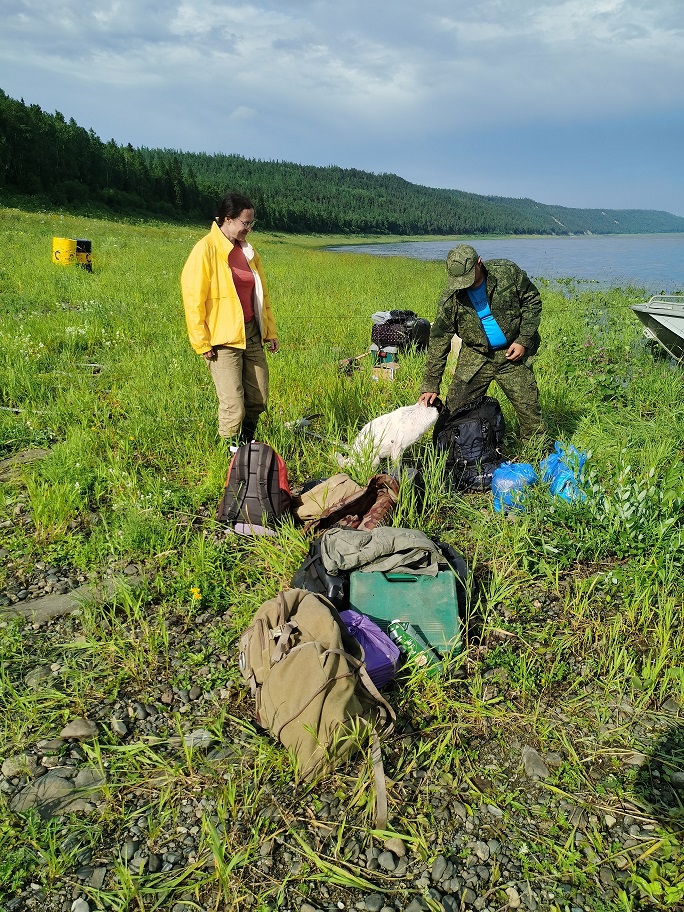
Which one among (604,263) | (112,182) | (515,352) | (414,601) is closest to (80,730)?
(414,601)

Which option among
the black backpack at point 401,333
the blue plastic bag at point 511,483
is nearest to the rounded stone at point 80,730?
the blue plastic bag at point 511,483

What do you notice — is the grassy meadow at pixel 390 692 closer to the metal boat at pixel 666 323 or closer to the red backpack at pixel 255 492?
the red backpack at pixel 255 492

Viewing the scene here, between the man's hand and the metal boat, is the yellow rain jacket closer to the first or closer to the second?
the man's hand

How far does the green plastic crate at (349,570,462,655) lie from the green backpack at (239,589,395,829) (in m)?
0.38

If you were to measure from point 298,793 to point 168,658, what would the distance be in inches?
37.8

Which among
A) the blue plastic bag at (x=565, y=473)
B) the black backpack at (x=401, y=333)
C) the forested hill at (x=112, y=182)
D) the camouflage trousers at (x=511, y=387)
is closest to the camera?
the blue plastic bag at (x=565, y=473)

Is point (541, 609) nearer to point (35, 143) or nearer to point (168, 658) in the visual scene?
point (168, 658)

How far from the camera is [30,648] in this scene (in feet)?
9.22

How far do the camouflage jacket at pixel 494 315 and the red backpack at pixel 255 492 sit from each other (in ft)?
5.03

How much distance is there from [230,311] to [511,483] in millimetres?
2396

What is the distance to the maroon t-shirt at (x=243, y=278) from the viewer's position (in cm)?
434

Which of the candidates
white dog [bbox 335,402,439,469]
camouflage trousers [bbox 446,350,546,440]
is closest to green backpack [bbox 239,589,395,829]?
white dog [bbox 335,402,439,469]

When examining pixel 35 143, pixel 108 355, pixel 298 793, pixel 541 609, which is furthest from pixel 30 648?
pixel 35 143

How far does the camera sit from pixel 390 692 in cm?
258
